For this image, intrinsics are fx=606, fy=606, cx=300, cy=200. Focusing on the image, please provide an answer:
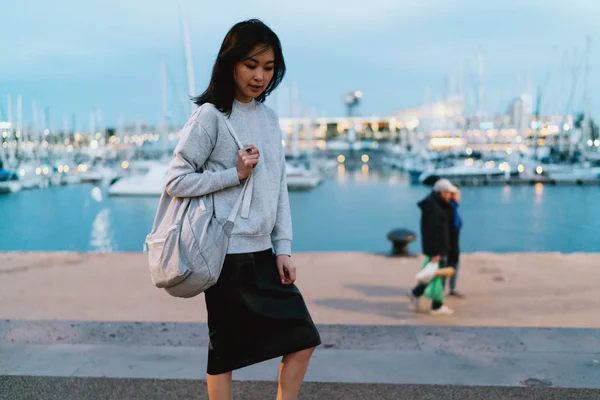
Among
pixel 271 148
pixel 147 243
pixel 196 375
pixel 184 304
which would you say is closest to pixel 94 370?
pixel 196 375

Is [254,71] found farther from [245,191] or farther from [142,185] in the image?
[142,185]

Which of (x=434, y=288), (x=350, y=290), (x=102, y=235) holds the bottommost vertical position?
(x=102, y=235)

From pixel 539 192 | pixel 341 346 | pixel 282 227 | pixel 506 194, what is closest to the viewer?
pixel 282 227

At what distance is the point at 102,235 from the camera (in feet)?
82.2

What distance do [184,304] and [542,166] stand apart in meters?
47.5

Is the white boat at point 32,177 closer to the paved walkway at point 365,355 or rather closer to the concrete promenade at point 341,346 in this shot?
the concrete promenade at point 341,346

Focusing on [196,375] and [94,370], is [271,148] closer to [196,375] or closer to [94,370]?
[196,375]

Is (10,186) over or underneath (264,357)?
underneath

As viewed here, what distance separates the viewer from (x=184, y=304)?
6.11 metres

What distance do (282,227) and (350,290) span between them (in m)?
5.26

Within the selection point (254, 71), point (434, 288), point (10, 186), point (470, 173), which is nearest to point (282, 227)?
point (254, 71)

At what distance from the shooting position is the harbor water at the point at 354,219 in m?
22.4

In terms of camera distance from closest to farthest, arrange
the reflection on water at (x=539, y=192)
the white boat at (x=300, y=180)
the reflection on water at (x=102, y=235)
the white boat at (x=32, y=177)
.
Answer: the reflection on water at (x=102, y=235), the reflection on water at (x=539, y=192), the white boat at (x=300, y=180), the white boat at (x=32, y=177)

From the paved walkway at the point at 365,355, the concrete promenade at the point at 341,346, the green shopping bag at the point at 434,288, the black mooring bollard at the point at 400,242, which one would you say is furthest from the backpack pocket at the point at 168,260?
the black mooring bollard at the point at 400,242
